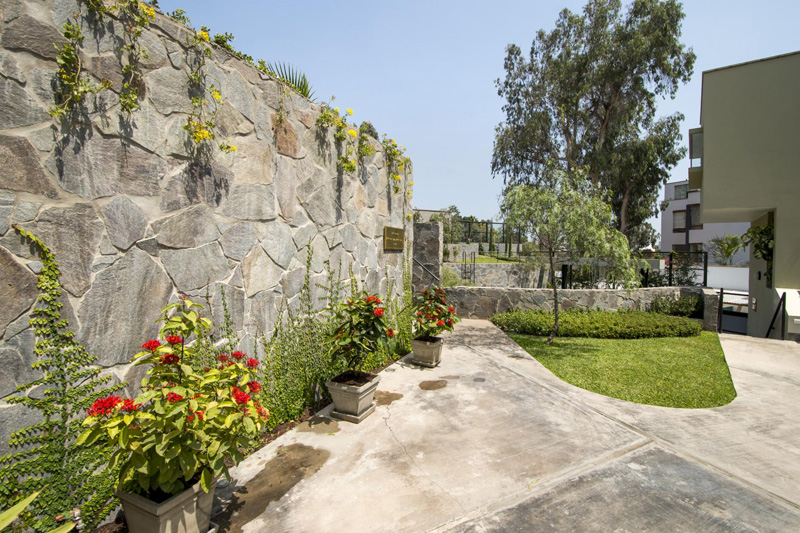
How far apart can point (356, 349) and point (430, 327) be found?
2.11 m

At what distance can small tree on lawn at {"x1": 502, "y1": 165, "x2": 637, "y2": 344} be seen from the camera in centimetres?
732

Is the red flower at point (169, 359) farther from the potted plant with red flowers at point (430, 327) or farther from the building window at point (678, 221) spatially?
the building window at point (678, 221)

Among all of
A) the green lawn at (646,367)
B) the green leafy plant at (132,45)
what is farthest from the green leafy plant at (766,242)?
the green leafy plant at (132,45)

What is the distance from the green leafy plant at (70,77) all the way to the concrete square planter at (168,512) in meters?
2.25

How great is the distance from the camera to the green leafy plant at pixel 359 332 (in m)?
4.13

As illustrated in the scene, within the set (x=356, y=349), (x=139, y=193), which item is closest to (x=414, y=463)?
(x=356, y=349)

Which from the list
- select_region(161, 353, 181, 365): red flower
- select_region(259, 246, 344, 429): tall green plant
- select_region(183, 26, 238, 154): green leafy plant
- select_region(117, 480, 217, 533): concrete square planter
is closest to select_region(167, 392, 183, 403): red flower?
select_region(161, 353, 181, 365): red flower

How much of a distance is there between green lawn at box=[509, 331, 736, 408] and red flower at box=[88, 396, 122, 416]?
550 cm

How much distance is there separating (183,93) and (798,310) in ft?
41.0

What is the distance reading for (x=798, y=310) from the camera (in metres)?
8.72

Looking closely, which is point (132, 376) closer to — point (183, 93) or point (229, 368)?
point (229, 368)

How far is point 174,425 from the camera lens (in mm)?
1970

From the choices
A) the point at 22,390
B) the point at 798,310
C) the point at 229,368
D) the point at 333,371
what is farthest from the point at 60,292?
the point at 798,310

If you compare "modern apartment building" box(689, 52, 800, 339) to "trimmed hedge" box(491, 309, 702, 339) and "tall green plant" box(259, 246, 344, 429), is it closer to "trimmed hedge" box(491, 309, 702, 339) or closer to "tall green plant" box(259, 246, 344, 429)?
"trimmed hedge" box(491, 309, 702, 339)
